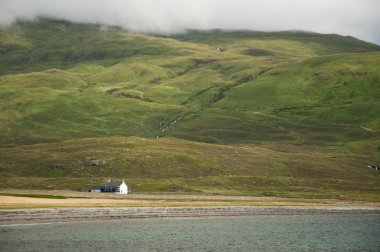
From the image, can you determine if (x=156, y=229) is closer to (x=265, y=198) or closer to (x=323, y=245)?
(x=323, y=245)

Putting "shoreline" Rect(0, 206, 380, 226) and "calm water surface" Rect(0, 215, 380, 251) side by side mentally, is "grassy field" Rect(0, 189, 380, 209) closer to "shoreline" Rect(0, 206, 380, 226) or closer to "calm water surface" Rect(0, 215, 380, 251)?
"shoreline" Rect(0, 206, 380, 226)

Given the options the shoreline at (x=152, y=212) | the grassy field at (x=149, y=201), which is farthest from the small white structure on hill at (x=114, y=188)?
the shoreline at (x=152, y=212)

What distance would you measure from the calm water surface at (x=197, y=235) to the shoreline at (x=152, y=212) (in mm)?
3518

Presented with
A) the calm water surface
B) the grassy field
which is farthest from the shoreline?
the grassy field

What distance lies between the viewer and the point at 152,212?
113625 mm

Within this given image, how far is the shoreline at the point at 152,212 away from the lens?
323ft

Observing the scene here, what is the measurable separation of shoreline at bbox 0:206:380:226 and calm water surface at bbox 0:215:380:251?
352 centimetres

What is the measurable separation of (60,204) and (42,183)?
5834cm

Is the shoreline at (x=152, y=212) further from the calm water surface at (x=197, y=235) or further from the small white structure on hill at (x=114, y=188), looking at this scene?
the small white structure on hill at (x=114, y=188)

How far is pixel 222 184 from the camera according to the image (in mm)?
173250

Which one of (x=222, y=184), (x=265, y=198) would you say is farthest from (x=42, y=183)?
(x=265, y=198)

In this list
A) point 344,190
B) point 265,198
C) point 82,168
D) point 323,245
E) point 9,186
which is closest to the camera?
point 323,245

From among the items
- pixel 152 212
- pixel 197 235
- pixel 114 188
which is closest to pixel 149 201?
pixel 152 212

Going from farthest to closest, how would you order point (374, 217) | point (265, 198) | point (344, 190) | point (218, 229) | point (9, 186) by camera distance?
point (344, 190)
point (9, 186)
point (265, 198)
point (374, 217)
point (218, 229)
